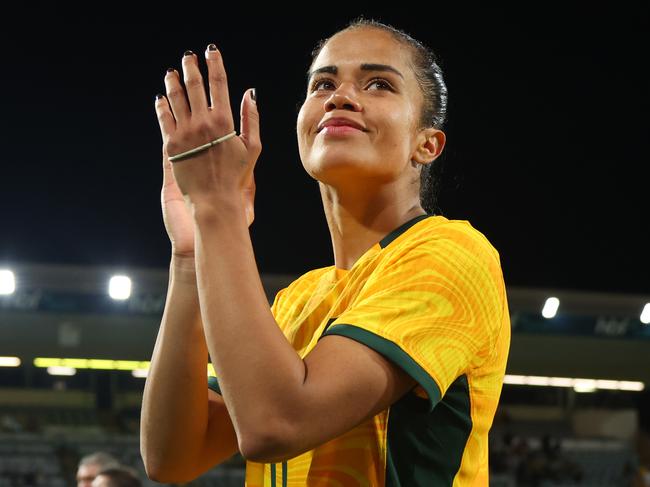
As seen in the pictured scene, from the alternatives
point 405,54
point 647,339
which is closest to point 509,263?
point 647,339

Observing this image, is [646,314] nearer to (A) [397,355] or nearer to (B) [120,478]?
(B) [120,478]

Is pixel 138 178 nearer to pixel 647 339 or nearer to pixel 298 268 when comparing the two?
pixel 298 268

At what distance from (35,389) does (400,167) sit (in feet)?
68.7

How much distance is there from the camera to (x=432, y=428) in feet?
5.38

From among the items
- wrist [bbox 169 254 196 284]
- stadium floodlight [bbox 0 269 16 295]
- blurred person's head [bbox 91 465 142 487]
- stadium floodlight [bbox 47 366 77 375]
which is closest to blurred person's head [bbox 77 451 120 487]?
blurred person's head [bbox 91 465 142 487]

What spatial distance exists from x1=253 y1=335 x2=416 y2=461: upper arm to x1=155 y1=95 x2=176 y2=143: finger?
0.44 metres

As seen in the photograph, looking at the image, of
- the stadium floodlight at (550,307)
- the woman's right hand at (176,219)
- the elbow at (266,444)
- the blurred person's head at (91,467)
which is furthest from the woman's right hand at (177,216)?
the stadium floodlight at (550,307)

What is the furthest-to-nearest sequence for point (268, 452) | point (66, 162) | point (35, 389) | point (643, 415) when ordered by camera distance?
point (643, 415)
point (35, 389)
point (66, 162)
point (268, 452)

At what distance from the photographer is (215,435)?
6.43 ft

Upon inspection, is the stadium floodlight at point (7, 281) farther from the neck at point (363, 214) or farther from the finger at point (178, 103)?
the finger at point (178, 103)

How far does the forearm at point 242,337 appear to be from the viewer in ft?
4.78

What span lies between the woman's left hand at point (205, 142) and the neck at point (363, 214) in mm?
379

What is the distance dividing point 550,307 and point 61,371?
10.5m

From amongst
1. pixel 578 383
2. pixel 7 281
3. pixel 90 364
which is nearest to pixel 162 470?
pixel 7 281
